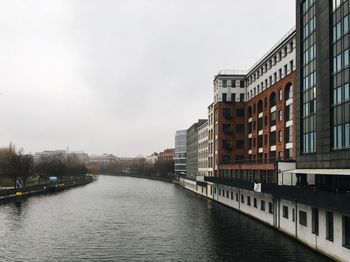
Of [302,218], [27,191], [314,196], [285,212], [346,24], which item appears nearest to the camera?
[314,196]

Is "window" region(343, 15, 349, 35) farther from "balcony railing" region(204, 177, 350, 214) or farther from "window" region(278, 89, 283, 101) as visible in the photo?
"window" region(278, 89, 283, 101)

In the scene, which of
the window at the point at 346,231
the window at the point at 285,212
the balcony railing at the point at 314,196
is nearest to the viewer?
the balcony railing at the point at 314,196

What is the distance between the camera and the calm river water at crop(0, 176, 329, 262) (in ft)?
121

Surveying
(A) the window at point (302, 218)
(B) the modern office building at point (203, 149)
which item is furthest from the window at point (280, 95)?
(B) the modern office building at point (203, 149)

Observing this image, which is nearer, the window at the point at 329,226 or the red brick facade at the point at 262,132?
the window at the point at 329,226

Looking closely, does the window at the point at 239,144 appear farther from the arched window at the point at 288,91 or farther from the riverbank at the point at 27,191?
the riverbank at the point at 27,191

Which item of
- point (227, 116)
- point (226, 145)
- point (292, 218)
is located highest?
point (227, 116)

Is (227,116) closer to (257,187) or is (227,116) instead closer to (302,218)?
(257,187)

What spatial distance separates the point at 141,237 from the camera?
151 feet

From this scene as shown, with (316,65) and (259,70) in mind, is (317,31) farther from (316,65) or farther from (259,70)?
(259,70)

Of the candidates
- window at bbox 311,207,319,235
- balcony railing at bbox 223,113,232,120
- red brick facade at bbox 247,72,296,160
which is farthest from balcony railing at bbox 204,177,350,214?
balcony railing at bbox 223,113,232,120

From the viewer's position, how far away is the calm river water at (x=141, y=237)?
36906mm

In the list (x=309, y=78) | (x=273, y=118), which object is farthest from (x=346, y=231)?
(x=273, y=118)

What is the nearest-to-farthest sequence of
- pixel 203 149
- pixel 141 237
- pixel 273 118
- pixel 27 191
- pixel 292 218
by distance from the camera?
pixel 292 218 → pixel 141 237 → pixel 273 118 → pixel 27 191 → pixel 203 149
